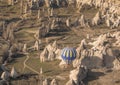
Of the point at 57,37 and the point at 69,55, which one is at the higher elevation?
the point at 69,55

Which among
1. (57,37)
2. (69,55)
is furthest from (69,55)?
(57,37)

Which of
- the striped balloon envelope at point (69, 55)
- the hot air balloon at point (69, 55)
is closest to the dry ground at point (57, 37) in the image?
the hot air balloon at point (69, 55)

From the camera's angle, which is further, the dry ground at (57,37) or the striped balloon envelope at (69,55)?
the striped balloon envelope at (69,55)

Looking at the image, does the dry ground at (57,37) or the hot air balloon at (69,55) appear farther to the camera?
the hot air balloon at (69,55)

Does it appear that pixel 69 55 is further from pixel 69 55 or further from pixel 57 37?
pixel 57 37

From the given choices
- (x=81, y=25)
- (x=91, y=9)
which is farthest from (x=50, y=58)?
(x=91, y=9)

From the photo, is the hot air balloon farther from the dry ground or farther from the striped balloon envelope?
the dry ground

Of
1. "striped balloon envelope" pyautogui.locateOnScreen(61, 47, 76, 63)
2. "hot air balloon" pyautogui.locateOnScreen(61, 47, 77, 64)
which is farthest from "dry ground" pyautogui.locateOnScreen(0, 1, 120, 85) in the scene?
"striped balloon envelope" pyautogui.locateOnScreen(61, 47, 76, 63)

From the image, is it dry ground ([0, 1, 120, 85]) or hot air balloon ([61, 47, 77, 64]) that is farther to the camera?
hot air balloon ([61, 47, 77, 64])

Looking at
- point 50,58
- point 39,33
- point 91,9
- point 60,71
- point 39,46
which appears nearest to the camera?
point 60,71

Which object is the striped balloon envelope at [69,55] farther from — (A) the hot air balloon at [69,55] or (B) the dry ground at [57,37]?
(B) the dry ground at [57,37]

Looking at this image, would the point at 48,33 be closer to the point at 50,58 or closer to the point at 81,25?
the point at 81,25
